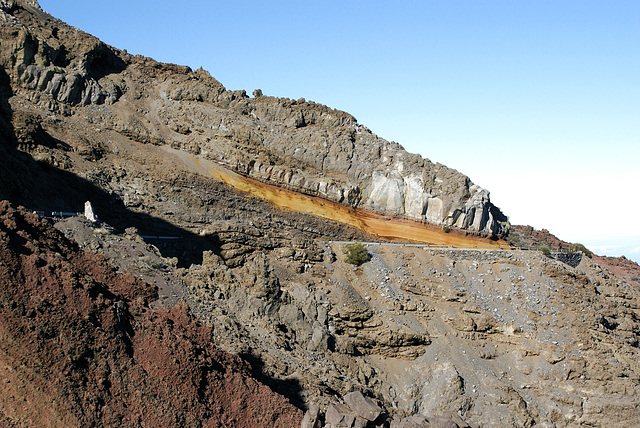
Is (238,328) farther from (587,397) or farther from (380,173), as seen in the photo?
(380,173)

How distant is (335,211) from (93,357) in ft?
85.2

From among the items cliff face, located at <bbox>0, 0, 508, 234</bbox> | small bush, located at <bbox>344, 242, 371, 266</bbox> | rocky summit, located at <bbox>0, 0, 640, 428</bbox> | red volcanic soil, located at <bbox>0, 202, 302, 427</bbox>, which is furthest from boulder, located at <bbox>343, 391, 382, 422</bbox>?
cliff face, located at <bbox>0, 0, 508, 234</bbox>

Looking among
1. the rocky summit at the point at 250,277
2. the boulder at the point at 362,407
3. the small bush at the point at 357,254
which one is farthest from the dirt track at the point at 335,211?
the boulder at the point at 362,407

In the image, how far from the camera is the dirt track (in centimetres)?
3362

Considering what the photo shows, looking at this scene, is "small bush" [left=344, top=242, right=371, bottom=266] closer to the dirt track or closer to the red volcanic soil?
the dirt track

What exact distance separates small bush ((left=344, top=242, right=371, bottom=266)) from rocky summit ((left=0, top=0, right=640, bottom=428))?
351 millimetres

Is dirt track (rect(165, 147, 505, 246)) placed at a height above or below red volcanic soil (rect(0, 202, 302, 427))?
above

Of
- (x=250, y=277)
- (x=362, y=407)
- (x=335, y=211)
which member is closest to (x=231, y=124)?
(x=335, y=211)

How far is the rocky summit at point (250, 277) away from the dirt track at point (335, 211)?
0.16 meters

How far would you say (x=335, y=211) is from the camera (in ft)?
119

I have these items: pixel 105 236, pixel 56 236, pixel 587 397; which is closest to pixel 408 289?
pixel 587 397

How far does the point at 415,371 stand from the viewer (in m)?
25.9

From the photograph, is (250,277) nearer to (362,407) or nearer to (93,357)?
(362,407)

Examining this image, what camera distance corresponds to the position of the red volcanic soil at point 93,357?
33.1 ft
